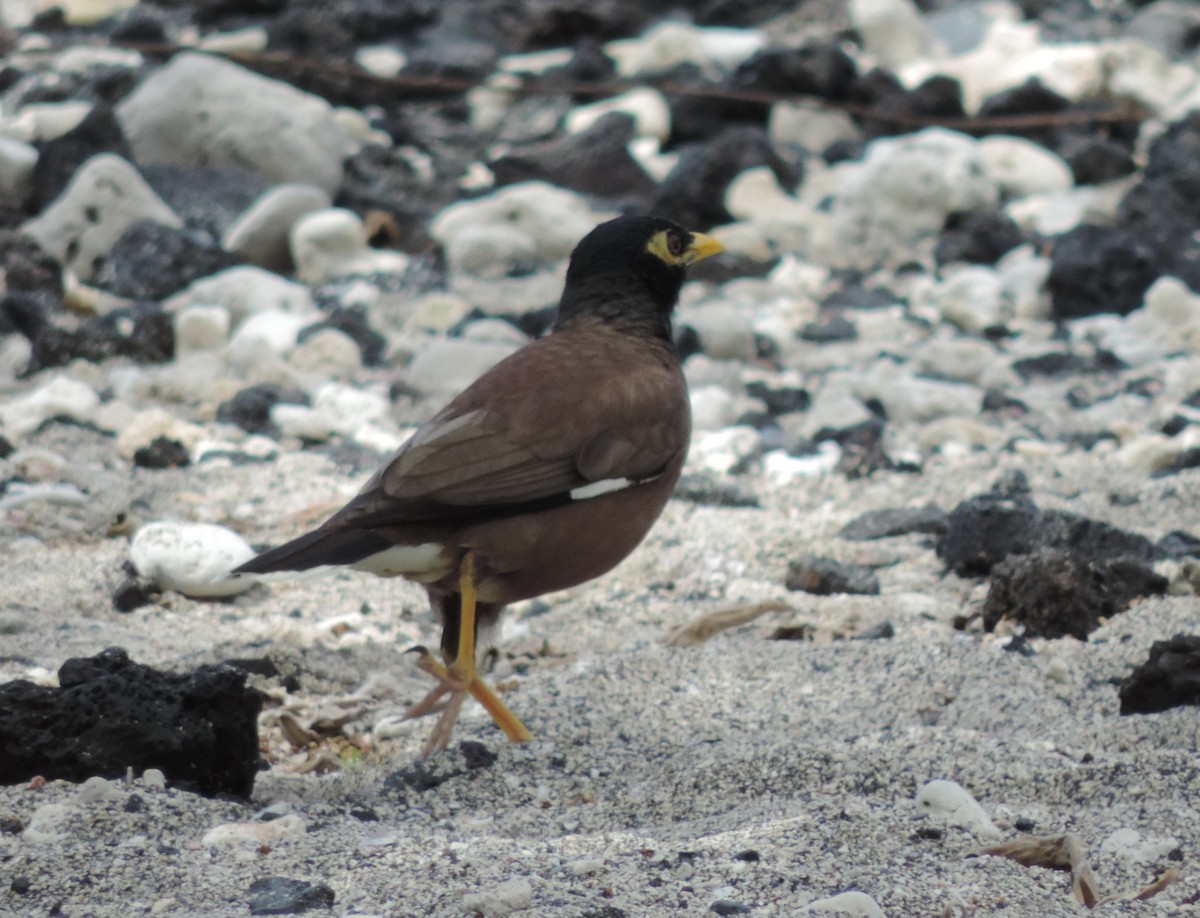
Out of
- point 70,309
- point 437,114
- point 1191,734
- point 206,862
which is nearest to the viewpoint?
point 206,862

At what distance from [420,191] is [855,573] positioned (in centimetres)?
629

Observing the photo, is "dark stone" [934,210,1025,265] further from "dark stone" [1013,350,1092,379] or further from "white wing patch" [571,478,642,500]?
"white wing patch" [571,478,642,500]

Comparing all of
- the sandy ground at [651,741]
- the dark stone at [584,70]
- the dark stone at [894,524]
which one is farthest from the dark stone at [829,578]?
the dark stone at [584,70]

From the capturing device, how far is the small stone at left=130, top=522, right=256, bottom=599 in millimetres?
5348

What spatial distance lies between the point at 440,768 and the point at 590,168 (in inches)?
313

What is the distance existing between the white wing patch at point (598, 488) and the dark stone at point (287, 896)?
5.01ft

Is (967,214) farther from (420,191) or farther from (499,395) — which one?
(499,395)

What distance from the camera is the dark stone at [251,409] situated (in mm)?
7516

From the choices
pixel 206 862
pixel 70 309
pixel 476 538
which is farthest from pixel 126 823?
pixel 70 309

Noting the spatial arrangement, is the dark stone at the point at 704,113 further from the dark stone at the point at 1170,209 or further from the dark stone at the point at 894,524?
the dark stone at the point at 894,524

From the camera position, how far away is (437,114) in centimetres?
1324

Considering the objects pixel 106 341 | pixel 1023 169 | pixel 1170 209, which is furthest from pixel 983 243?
pixel 106 341

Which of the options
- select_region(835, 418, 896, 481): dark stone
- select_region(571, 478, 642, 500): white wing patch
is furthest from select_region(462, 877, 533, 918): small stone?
select_region(835, 418, 896, 481): dark stone

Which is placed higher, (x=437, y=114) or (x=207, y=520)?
(x=207, y=520)
